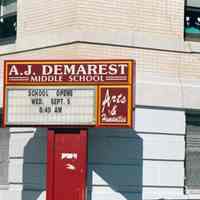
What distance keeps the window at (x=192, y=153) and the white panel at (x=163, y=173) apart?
27 centimetres

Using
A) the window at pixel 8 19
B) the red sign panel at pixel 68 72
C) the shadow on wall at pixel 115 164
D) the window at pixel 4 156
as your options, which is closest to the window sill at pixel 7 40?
the window at pixel 8 19

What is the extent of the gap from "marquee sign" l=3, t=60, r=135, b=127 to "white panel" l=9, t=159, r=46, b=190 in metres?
1.17

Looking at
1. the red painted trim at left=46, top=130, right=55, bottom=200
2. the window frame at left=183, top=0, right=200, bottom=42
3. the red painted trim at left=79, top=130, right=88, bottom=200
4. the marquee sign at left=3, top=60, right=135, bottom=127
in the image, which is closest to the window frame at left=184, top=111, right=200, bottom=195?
the window frame at left=183, top=0, right=200, bottom=42

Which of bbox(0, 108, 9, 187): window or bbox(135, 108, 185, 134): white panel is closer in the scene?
bbox(135, 108, 185, 134): white panel

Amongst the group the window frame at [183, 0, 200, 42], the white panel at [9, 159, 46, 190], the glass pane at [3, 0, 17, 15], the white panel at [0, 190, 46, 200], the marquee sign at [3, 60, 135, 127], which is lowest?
Result: the white panel at [0, 190, 46, 200]

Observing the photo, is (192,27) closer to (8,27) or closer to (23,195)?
(8,27)

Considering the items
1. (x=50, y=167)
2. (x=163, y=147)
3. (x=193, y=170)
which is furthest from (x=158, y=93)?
(x=50, y=167)

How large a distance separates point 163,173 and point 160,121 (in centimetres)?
99

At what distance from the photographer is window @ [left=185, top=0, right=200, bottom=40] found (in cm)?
1672

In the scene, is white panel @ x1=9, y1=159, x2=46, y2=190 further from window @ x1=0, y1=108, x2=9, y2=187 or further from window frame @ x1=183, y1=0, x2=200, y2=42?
window frame @ x1=183, y1=0, x2=200, y2=42

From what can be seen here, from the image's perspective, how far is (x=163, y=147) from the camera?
1591 centimetres

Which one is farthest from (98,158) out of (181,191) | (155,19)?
(155,19)

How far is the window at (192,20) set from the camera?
1672 centimetres

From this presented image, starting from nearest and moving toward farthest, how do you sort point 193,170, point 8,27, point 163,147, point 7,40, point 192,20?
point 163,147 < point 193,170 < point 192,20 < point 7,40 < point 8,27
